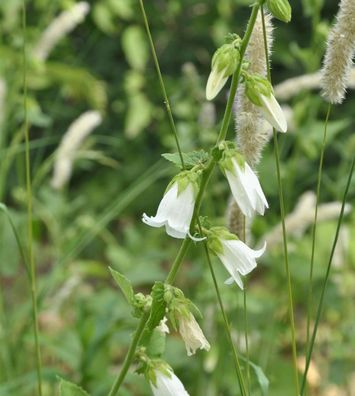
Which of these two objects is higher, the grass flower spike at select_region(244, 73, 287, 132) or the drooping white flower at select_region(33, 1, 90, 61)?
the grass flower spike at select_region(244, 73, 287, 132)

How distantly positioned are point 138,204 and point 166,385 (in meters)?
2.48

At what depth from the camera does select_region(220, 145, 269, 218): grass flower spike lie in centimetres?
90

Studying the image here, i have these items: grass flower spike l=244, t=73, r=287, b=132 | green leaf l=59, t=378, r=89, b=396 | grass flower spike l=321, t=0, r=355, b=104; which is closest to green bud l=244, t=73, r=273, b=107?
grass flower spike l=244, t=73, r=287, b=132

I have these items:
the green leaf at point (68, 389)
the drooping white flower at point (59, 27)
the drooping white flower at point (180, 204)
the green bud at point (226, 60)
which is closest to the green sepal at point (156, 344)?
the green leaf at point (68, 389)

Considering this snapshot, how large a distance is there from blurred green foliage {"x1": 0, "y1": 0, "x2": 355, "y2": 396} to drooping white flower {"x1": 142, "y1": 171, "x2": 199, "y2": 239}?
36 cm

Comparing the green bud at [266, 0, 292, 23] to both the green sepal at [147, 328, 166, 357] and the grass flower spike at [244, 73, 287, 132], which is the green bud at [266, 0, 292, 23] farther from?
the green sepal at [147, 328, 166, 357]

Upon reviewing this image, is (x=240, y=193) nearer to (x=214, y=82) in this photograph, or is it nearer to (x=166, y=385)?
(x=214, y=82)

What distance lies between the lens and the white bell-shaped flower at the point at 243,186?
90 cm

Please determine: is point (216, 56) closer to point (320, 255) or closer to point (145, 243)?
point (320, 255)

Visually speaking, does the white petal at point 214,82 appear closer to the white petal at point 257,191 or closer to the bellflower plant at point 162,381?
the white petal at point 257,191

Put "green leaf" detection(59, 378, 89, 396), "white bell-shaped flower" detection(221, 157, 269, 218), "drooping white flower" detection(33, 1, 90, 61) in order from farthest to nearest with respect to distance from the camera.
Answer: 1. "drooping white flower" detection(33, 1, 90, 61)
2. "green leaf" detection(59, 378, 89, 396)
3. "white bell-shaped flower" detection(221, 157, 269, 218)

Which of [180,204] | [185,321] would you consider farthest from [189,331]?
[180,204]

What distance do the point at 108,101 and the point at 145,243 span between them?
1.27m

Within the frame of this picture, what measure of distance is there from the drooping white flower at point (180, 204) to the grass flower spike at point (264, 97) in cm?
10
